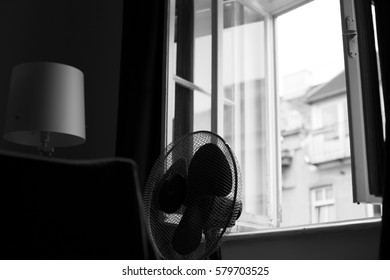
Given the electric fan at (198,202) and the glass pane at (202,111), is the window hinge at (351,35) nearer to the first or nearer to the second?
the electric fan at (198,202)

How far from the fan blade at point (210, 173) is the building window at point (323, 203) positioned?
1291 cm

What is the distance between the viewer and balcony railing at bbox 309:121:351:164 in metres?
15.1

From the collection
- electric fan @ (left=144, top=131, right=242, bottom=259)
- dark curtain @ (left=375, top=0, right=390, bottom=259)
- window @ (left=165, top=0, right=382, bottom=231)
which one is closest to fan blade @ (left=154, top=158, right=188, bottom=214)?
electric fan @ (left=144, top=131, right=242, bottom=259)

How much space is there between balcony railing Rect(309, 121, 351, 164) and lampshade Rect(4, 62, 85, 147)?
526 inches

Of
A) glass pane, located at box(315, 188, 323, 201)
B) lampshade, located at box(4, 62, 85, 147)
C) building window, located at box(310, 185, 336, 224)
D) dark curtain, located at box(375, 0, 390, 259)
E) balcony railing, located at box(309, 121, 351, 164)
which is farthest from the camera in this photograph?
glass pane, located at box(315, 188, 323, 201)

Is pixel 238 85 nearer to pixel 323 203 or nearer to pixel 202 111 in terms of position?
pixel 202 111

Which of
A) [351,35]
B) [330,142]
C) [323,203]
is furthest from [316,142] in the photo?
[351,35]

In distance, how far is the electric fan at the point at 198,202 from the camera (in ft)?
4.46

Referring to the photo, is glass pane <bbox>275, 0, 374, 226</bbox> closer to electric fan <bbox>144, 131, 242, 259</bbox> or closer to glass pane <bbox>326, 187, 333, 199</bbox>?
glass pane <bbox>326, 187, 333, 199</bbox>

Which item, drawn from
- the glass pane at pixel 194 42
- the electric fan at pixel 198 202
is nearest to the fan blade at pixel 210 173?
the electric fan at pixel 198 202

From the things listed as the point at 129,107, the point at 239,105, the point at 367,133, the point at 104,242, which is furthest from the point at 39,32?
the point at 104,242

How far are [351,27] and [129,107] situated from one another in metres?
1.27

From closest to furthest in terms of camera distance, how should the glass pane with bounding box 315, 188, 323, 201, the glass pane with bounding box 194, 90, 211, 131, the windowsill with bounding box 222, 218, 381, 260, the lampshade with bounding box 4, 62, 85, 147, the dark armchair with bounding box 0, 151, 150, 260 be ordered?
the dark armchair with bounding box 0, 151, 150, 260 < the windowsill with bounding box 222, 218, 381, 260 < the lampshade with bounding box 4, 62, 85, 147 < the glass pane with bounding box 194, 90, 211, 131 < the glass pane with bounding box 315, 188, 323, 201

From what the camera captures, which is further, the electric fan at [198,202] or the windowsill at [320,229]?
the windowsill at [320,229]
